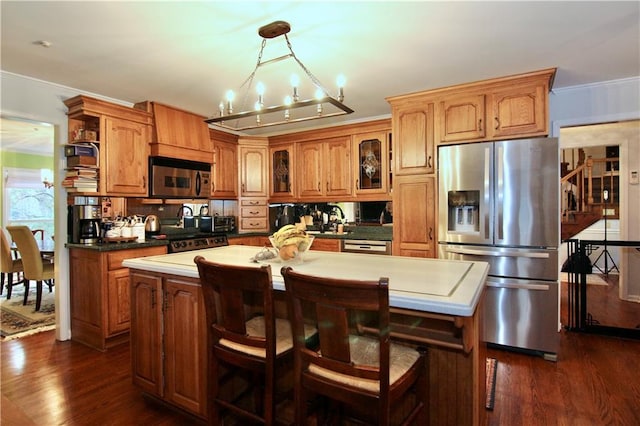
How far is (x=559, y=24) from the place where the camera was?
2.20 metres

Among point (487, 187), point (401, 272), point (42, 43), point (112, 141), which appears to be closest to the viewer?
point (401, 272)

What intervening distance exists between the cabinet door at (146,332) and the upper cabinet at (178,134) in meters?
2.03

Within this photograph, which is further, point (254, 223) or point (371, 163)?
point (254, 223)

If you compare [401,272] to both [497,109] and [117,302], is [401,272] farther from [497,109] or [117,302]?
[117,302]

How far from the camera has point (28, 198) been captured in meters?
6.66

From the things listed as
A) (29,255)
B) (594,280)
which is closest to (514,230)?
(594,280)

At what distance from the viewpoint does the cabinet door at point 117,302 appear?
3.12 m

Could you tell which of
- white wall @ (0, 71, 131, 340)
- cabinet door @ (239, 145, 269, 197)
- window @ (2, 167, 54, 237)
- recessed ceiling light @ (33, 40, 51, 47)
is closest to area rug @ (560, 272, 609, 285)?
cabinet door @ (239, 145, 269, 197)

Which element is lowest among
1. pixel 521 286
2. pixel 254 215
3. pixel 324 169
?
pixel 521 286

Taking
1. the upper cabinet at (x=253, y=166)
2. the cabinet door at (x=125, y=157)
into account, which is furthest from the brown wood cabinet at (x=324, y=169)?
the cabinet door at (x=125, y=157)

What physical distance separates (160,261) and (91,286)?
5.08ft

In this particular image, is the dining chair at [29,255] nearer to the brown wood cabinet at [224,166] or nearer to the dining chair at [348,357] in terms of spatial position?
the brown wood cabinet at [224,166]

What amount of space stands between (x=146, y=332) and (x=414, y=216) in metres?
2.53

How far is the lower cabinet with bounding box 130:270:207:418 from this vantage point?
1923 millimetres
